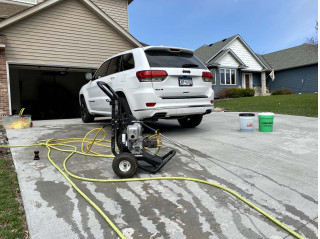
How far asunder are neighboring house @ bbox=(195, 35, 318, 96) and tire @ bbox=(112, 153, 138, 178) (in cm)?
2135

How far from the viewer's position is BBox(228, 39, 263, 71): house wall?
25.4 meters

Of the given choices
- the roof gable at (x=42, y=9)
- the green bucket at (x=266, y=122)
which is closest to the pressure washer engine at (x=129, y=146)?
the green bucket at (x=266, y=122)

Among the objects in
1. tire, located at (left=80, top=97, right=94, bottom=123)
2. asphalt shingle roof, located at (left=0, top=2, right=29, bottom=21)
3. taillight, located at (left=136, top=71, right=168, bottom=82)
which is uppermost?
asphalt shingle roof, located at (left=0, top=2, right=29, bottom=21)

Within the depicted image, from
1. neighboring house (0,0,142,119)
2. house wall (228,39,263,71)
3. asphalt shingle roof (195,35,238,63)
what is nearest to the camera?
neighboring house (0,0,142,119)

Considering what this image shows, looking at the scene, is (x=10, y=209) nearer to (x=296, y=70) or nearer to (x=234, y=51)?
(x=234, y=51)

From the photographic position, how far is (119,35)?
10.8m

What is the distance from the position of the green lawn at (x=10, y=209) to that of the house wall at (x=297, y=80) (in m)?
27.7

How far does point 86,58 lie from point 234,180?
868 cm

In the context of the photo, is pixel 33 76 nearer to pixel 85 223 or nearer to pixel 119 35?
pixel 119 35

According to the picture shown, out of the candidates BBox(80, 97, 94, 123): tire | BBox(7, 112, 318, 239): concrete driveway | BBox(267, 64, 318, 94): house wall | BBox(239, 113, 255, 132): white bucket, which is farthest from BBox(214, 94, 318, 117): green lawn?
BBox(267, 64, 318, 94): house wall

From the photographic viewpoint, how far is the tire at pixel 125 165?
9.72ft

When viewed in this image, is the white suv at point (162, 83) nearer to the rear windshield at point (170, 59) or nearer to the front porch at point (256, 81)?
the rear windshield at point (170, 59)

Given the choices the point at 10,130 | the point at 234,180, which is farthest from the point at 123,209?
the point at 10,130

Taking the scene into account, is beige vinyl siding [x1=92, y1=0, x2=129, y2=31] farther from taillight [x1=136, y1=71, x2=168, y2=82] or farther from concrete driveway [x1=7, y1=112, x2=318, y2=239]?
concrete driveway [x1=7, y1=112, x2=318, y2=239]
